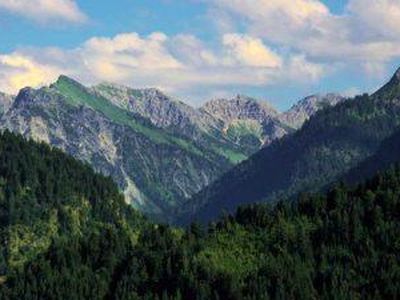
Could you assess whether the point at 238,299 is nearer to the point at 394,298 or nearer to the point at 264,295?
the point at 264,295

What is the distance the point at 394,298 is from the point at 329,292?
13830mm

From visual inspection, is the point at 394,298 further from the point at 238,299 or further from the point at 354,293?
the point at 238,299

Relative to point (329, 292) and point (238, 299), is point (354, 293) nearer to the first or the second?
point (329, 292)

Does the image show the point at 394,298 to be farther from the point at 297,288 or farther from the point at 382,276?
the point at 297,288

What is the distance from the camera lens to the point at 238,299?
19762 cm

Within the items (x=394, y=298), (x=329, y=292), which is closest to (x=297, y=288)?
(x=329, y=292)

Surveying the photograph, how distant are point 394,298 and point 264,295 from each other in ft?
89.1

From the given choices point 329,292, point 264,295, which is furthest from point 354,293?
point 264,295

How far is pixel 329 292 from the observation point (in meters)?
197

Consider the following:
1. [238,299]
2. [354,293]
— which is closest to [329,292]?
[354,293]

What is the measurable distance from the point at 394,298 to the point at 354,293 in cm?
835

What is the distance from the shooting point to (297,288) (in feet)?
652

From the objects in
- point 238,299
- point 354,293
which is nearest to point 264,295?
point 238,299

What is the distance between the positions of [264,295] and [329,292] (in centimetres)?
1388
